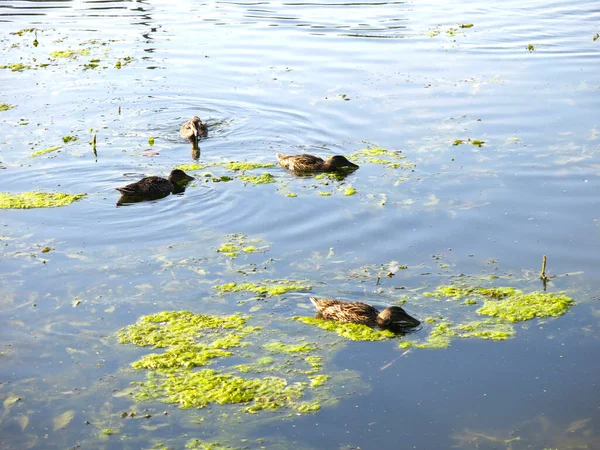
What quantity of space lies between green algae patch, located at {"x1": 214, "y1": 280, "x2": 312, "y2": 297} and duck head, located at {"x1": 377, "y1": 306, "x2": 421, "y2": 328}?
1.28m

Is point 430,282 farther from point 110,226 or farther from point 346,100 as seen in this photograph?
point 346,100

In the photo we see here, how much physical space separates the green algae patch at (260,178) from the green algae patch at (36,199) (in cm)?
262

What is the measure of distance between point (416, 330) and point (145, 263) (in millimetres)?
3807

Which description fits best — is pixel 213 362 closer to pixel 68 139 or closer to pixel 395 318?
pixel 395 318

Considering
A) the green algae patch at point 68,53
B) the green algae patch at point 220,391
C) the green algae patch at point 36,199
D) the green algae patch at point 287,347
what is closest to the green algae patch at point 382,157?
the green algae patch at point 36,199

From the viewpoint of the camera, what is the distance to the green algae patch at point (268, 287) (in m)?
10.3

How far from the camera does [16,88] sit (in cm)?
1942

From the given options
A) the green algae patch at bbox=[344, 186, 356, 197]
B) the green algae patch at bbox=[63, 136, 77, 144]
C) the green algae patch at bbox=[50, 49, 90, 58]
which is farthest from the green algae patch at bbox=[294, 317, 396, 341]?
the green algae patch at bbox=[50, 49, 90, 58]

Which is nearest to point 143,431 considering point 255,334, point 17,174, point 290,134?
point 255,334

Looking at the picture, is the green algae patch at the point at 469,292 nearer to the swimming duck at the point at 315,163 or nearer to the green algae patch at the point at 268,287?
the green algae patch at the point at 268,287

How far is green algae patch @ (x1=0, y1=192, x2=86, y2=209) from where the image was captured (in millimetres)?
13156

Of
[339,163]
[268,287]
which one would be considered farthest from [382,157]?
[268,287]

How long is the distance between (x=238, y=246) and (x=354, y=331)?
9.12 ft

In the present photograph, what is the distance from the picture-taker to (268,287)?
10.4 m
